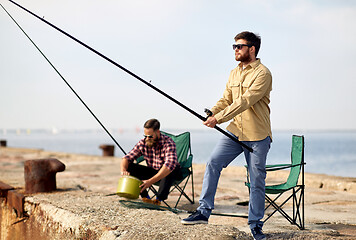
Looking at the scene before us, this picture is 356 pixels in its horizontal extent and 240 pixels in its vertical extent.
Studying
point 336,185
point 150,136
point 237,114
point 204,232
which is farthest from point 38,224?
point 336,185

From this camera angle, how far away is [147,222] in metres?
3.43

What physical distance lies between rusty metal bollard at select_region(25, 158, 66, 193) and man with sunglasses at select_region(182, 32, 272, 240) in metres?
2.56

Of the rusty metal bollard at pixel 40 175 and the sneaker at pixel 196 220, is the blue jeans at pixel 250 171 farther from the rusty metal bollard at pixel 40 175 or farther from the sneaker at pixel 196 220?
the rusty metal bollard at pixel 40 175

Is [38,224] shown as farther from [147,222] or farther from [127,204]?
[147,222]

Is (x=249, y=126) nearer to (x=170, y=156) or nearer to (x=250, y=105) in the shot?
(x=250, y=105)

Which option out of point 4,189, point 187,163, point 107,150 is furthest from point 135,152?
point 107,150

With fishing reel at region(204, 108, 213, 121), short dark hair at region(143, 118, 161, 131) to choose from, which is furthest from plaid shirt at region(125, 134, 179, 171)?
fishing reel at region(204, 108, 213, 121)

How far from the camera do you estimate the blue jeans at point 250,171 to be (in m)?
3.23

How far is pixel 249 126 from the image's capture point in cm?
327

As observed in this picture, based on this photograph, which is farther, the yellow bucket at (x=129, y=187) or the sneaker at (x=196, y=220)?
the yellow bucket at (x=129, y=187)

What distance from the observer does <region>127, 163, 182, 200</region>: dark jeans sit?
14.8 feet

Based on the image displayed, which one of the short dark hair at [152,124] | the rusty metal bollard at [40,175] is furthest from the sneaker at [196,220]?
the rusty metal bollard at [40,175]

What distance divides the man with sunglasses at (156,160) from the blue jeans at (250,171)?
1.08 m

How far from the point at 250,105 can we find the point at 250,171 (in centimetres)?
56
